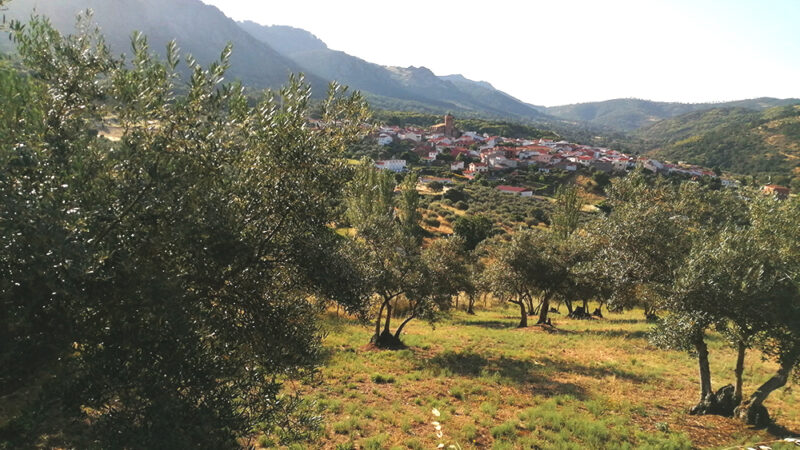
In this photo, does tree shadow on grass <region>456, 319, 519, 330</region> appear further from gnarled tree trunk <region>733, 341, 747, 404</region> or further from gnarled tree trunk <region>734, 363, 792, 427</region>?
gnarled tree trunk <region>734, 363, 792, 427</region>

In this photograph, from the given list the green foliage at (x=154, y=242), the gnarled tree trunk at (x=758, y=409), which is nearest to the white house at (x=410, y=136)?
the gnarled tree trunk at (x=758, y=409)

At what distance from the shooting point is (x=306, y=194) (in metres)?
7.87

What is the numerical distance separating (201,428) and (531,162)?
586 ft

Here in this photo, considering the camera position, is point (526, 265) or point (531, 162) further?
point (531, 162)

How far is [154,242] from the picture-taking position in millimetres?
5918

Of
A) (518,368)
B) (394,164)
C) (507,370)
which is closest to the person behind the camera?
(507,370)

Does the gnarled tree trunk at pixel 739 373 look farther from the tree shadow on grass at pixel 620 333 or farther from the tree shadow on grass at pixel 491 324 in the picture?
the tree shadow on grass at pixel 491 324

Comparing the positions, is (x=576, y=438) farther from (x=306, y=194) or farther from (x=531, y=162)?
(x=531, y=162)

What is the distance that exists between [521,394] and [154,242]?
1623cm

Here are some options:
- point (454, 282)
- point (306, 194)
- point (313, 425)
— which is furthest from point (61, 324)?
point (454, 282)

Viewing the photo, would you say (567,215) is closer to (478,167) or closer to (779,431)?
(779,431)

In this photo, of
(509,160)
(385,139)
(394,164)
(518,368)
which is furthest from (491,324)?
(385,139)

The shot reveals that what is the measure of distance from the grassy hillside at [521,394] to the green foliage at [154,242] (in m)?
6.26

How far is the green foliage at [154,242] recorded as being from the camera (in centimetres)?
513
